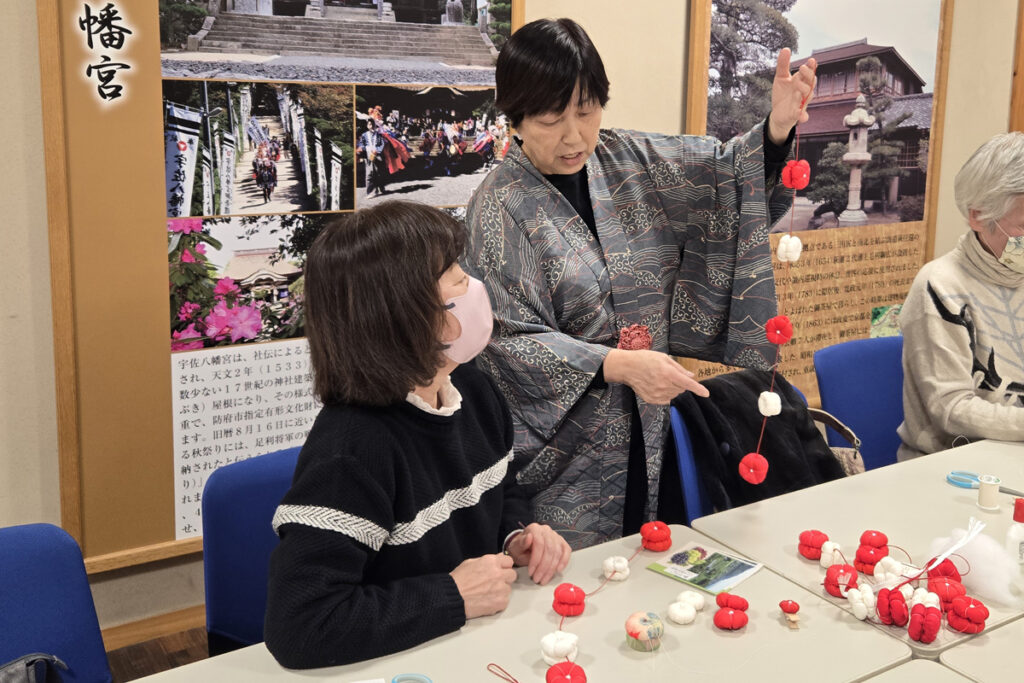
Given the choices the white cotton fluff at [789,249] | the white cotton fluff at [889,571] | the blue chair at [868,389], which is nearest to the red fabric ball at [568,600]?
the white cotton fluff at [889,571]

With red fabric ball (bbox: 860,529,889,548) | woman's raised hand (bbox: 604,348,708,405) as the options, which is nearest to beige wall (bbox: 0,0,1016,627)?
woman's raised hand (bbox: 604,348,708,405)

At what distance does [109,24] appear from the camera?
226cm

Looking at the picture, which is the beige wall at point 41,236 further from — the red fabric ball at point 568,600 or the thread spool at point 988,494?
the thread spool at point 988,494

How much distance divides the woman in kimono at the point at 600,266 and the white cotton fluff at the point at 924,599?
20.8 inches

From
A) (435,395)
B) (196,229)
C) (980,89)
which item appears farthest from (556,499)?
(980,89)

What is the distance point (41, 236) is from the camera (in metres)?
2.29

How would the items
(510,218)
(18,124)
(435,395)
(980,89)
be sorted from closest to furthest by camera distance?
(435,395), (510,218), (18,124), (980,89)

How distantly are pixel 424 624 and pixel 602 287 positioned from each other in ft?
2.73

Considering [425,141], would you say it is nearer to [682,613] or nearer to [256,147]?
[256,147]

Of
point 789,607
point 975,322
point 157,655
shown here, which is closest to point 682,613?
point 789,607

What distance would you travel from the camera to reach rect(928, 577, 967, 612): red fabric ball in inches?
52.9

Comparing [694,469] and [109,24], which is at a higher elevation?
[109,24]

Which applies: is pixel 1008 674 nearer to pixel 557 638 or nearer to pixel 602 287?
pixel 557 638

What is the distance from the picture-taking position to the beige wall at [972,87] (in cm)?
415
